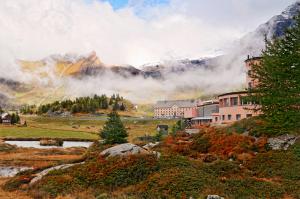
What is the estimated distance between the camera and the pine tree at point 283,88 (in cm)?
4116

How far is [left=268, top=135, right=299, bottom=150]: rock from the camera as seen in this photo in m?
A: 40.2

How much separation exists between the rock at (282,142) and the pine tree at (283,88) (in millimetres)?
705

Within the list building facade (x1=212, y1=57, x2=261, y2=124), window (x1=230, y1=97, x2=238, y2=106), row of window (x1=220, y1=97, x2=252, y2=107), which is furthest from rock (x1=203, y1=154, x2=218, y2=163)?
window (x1=230, y1=97, x2=238, y2=106)

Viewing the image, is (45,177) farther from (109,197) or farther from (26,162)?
(26,162)

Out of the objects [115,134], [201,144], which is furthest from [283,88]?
[115,134]

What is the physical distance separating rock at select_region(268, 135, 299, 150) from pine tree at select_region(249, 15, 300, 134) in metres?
0.70

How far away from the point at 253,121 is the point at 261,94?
7930mm

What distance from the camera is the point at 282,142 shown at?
1615 inches

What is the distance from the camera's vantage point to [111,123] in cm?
8331

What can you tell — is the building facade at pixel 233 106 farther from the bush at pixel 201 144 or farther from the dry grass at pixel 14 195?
the dry grass at pixel 14 195

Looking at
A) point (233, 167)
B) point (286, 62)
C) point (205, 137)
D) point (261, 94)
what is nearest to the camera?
point (233, 167)

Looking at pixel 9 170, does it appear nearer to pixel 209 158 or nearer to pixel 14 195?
pixel 14 195

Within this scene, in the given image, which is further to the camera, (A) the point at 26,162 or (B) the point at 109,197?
(A) the point at 26,162

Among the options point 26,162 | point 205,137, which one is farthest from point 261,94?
point 26,162
